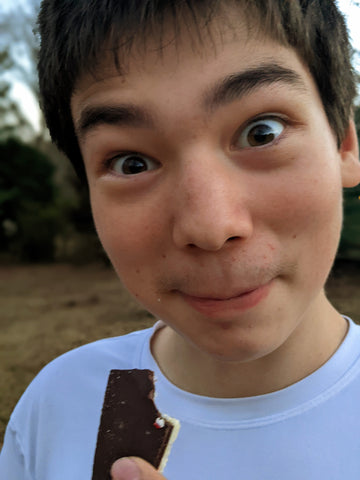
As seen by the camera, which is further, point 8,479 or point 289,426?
point 8,479

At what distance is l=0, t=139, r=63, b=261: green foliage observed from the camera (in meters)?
11.4

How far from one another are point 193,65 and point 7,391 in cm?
143

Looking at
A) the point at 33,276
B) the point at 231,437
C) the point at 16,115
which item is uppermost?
the point at 231,437

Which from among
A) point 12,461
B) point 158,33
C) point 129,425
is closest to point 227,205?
point 158,33

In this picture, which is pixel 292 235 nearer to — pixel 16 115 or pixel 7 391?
pixel 7 391

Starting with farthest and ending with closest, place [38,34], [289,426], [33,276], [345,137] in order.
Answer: [33,276] → [38,34] → [345,137] → [289,426]

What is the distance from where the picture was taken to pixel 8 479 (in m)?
1.53

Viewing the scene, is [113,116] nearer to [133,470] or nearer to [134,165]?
[134,165]

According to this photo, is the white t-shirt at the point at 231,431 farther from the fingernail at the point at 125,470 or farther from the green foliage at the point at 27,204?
the green foliage at the point at 27,204

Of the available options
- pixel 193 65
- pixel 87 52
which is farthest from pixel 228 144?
pixel 87 52

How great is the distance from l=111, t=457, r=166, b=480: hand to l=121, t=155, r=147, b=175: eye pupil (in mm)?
696

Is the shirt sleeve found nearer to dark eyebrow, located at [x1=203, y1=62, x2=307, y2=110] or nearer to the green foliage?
Answer: dark eyebrow, located at [x1=203, y1=62, x2=307, y2=110]

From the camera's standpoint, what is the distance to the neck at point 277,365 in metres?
1.32

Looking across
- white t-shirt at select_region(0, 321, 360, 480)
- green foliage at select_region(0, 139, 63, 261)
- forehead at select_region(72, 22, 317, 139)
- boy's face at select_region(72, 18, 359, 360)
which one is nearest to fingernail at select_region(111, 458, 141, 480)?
white t-shirt at select_region(0, 321, 360, 480)
